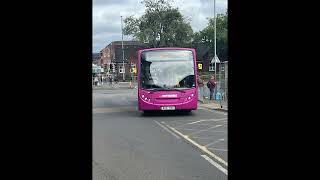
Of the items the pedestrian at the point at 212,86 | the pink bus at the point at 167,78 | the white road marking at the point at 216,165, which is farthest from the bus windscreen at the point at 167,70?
the pedestrian at the point at 212,86

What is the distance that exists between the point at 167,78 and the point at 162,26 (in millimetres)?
36470

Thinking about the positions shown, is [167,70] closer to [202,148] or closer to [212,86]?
[202,148]

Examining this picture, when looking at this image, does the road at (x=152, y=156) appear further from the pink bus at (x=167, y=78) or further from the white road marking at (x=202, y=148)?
the pink bus at (x=167, y=78)

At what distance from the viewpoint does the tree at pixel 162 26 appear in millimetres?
51219

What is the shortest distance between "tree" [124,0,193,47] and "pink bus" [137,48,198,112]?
3406 cm

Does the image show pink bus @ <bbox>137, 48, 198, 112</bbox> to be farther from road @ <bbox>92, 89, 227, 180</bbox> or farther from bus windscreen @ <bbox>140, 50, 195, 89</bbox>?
road @ <bbox>92, 89, 227, 180</bbox>

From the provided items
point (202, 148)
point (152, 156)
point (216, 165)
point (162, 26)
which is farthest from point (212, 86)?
point (162, 26)

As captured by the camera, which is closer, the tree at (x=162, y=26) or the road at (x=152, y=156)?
the road at (x=152, y=156)

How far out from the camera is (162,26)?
52.3m

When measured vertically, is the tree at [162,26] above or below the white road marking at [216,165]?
above

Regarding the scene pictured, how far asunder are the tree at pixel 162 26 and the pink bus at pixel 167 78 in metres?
34.1

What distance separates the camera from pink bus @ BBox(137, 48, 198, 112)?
54.1 ft
